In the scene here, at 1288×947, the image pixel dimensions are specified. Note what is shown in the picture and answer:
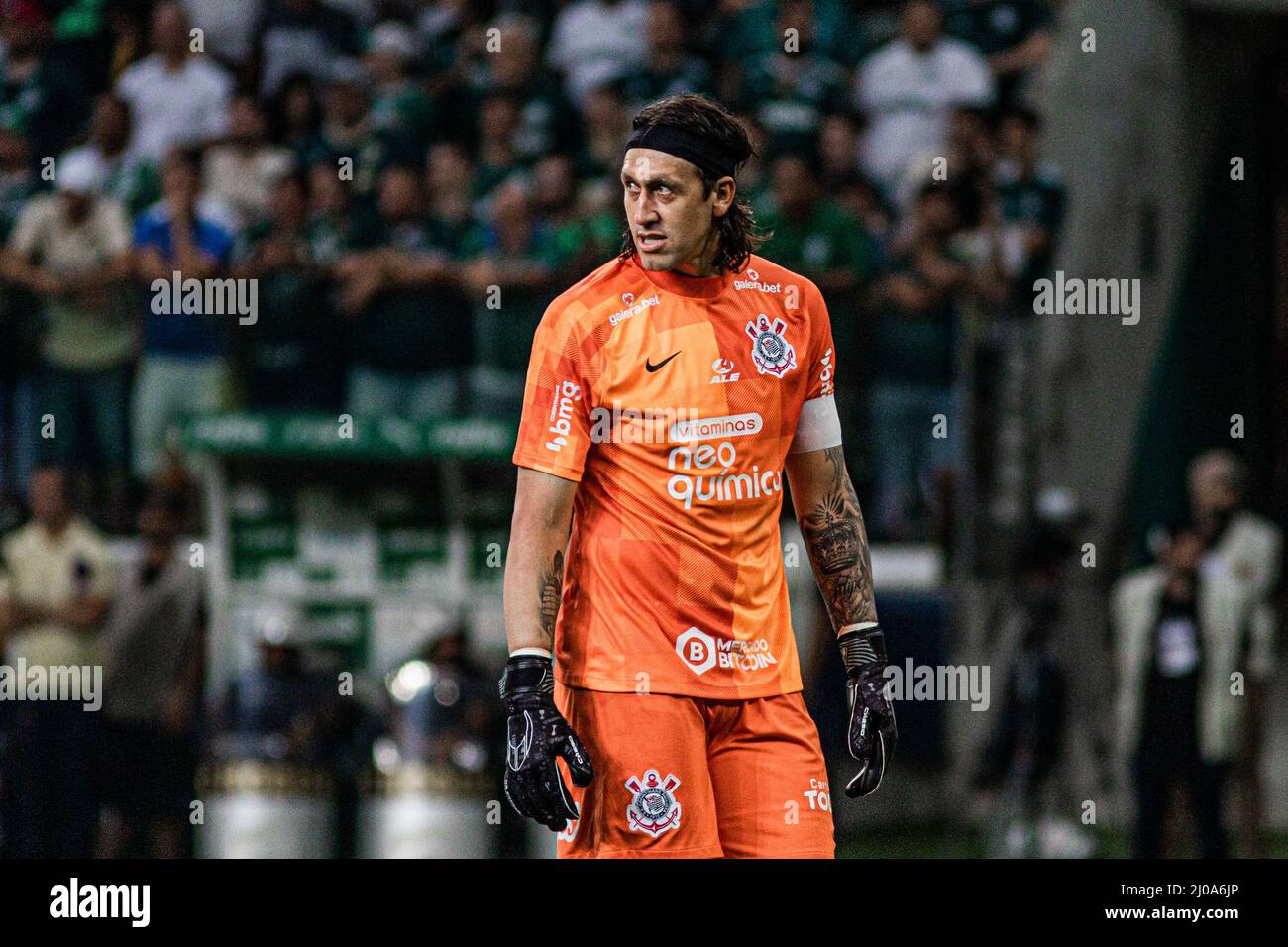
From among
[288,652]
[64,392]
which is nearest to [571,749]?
[288,652]

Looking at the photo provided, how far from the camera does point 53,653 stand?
970cm

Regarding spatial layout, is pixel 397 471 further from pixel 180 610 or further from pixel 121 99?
pixel 121 99

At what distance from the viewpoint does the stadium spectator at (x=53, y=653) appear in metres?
9.37

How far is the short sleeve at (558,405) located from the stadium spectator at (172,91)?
6355mm

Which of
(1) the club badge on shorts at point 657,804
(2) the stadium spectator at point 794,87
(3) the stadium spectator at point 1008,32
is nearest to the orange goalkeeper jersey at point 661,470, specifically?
(1) the club badge on shorts at point 657,804

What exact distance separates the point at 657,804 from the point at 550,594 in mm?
574

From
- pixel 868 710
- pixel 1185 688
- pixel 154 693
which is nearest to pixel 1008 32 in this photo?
pixel 1185 688

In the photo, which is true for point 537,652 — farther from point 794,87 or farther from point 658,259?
point 794,87

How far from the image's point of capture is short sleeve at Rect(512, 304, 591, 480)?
5.04 m

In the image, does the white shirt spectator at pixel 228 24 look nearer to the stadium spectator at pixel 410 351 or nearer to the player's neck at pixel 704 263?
the stadium spectator at pixel 410 351

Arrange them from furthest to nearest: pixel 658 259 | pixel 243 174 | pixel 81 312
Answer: pixel 243 174 → pixel 81 312 → pixel 658 259

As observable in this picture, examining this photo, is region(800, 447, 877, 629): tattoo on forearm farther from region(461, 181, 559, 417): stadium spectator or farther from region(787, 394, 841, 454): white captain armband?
region(461, 181, 559, 417): stadium spectator
